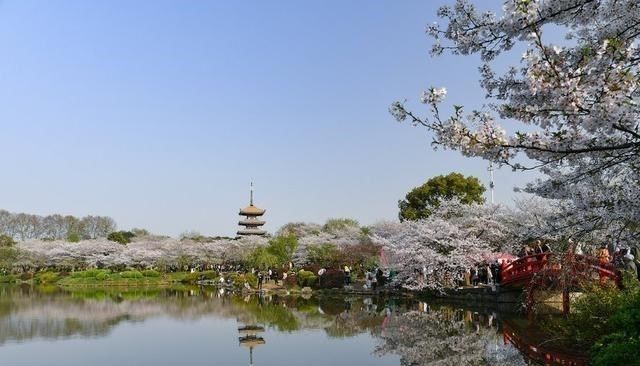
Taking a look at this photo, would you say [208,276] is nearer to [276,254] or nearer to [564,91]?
[276,254]

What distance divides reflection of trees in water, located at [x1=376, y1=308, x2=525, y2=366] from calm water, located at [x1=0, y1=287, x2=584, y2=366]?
2cm

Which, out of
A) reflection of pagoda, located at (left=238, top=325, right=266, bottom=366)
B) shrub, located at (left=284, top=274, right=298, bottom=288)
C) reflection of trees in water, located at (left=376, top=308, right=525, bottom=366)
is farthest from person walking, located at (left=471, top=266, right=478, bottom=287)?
shrub, located at (left=284, top=274, right=298, bottom=288)

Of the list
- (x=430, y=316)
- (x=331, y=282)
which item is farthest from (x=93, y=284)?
(x=430, y=316)

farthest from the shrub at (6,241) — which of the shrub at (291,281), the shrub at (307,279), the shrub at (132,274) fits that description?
the shrub at (307,279)

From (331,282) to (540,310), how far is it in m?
12.8

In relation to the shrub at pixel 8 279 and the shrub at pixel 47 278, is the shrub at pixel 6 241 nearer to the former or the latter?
the shrub at pixel 8 279

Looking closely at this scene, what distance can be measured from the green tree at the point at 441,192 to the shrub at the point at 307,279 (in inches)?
276

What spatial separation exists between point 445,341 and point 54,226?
5899 cm

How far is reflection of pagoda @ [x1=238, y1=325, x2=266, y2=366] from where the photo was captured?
1270 cm

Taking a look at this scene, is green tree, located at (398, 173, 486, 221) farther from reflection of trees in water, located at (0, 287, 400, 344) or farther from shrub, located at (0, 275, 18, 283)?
shrub, located at (0, 275, 18, 283)

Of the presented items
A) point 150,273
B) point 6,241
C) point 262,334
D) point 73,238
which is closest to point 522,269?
point 262,334

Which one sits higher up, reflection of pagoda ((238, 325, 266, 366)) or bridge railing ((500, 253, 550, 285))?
bridge railing ((500, 253, 550, 285))

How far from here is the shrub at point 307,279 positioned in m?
28.1

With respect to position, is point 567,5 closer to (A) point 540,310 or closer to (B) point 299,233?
(A) point 540,310
